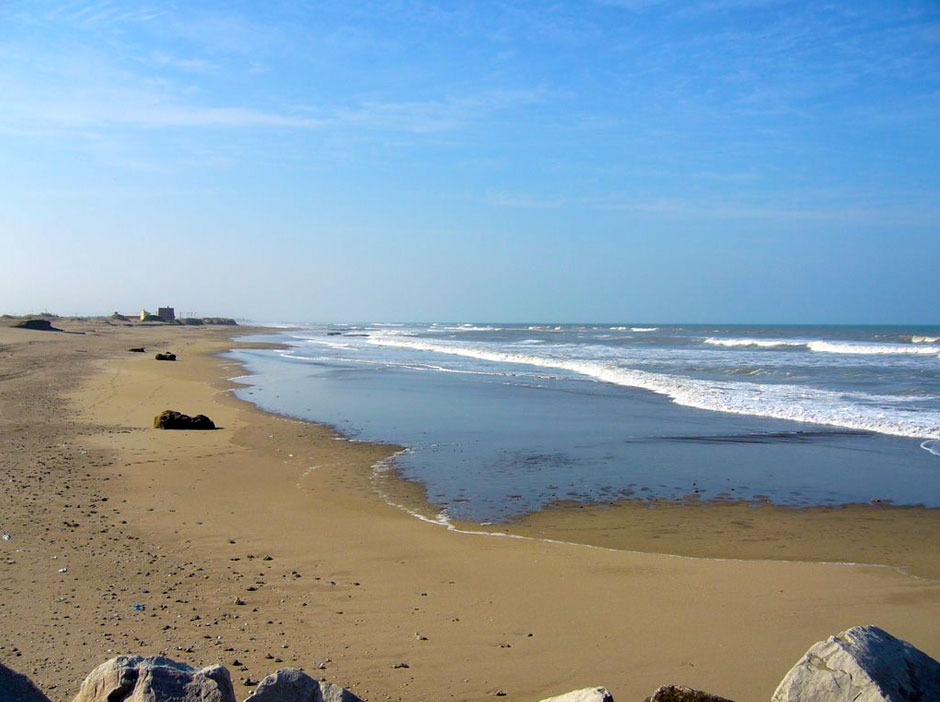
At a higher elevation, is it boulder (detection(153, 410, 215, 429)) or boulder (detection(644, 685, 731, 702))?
boulder (detection(644, 685, 731, 702))

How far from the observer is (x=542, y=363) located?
33.8 metres

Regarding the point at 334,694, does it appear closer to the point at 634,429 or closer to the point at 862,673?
the point at 862,673

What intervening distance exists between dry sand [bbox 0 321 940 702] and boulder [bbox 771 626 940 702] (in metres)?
0.83

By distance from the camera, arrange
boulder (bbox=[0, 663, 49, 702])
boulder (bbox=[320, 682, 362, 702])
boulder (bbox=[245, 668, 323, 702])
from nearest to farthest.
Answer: boulder (bbox=[0, 663, 49, 702]), boulder (bbox=[245, 668, 323, 702]), boulder (bbox=[320, 682, 362, 702])

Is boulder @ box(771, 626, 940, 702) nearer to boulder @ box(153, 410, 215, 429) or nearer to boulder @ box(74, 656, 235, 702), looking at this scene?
boulder @ box(74, 656, 235, 702)

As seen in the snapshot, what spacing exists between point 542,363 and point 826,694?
1192 inches

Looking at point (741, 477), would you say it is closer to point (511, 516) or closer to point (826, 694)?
point (511, 516)

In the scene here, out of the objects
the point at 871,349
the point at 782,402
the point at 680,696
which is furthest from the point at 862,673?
the point at 871,349

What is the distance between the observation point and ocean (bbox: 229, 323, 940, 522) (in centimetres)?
1006

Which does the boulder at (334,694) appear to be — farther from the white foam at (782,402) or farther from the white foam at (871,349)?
the white foam at (871,349)

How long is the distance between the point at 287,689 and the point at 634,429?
1217cm

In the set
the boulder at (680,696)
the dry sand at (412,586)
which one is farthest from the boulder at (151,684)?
the boulder at (680,696)

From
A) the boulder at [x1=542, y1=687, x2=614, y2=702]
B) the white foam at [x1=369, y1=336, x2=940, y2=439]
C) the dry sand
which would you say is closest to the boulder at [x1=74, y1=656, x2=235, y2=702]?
the dry sand

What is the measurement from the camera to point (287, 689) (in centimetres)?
342
